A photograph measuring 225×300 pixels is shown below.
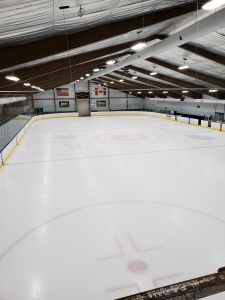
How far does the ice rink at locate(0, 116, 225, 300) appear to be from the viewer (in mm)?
3014

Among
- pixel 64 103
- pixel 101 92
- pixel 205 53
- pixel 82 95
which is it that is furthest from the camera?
pixel 101 92

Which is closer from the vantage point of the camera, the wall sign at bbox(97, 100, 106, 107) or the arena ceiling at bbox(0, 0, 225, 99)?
the arena ceiling at bbox(0, 0, 225, 99)

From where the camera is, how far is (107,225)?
4.34 metres

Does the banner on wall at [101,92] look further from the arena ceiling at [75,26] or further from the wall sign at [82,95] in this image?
the arena ceiling at [75,26]

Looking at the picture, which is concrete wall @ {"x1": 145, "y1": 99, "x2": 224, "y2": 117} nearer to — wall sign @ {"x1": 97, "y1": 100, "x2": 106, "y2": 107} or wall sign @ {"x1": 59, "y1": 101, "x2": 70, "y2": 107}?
wall sign @ {"x1": 97, "y1": 100, "x2": 106, "y2": 107}

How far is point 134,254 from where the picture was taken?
3479mm

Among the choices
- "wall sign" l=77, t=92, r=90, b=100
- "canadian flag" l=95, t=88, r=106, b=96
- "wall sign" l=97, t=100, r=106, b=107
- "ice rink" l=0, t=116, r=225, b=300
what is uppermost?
"canadian flag" l=95, t=88, r=106, b=96

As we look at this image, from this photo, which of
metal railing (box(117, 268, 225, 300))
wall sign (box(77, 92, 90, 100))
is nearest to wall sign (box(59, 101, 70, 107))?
wall sign (box(77, 92, 90, 100))

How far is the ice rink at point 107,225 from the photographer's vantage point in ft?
9.89

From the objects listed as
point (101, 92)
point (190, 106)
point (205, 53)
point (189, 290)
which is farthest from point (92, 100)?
point (189, 290)

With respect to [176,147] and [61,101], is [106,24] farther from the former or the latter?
[61,101]

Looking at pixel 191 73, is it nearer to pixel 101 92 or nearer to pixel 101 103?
pixel 101 92

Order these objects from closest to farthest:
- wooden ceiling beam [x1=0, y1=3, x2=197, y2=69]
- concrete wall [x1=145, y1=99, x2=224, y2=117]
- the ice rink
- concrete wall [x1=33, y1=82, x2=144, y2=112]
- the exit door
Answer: the ice rink
wooden ceiling beam [x1=0, y1=3, x2=197, y2=69]
concrete wall [x1=145, y1=99, x2=224, y2=117]
the exit door
concrete wall [x1=33, y1=82, x2=144, y2=112]

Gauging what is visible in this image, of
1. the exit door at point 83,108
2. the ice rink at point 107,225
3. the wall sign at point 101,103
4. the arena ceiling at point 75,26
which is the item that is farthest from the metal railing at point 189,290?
the wall sign at point 101,103
